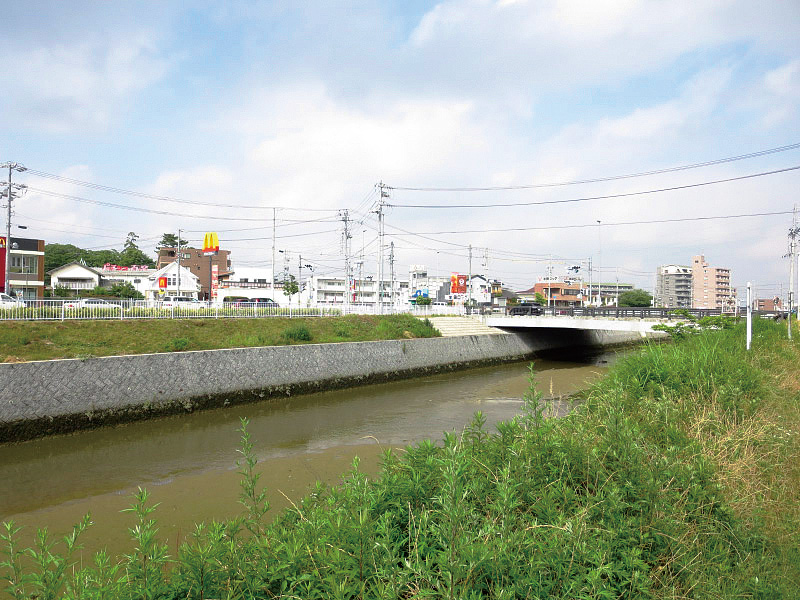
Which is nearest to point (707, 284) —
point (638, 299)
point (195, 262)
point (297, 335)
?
point (638, 299)

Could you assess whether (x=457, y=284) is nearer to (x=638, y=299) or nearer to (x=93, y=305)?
(x=638, y=299)

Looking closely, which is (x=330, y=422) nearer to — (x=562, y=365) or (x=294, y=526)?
(x=294, y=526)

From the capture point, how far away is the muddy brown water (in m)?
10.1

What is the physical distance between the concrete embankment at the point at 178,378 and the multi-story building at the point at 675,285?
118853 mm

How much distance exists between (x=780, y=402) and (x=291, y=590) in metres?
8.95

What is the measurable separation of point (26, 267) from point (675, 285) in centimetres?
13461

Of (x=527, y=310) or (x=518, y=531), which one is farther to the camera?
(x=527, y=310)

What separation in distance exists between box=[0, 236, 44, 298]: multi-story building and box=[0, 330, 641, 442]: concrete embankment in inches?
1377

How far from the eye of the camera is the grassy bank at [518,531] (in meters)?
3.43

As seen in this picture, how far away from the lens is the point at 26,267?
46.5 metres

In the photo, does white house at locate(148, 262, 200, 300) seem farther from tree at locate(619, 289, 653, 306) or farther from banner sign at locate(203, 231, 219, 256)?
tree at locate(619, 289, 653, 306)

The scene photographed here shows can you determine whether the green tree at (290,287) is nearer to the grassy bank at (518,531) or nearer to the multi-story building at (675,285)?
the grassy bank at (518,531)

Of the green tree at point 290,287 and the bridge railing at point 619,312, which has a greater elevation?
the green tree at point 290,287

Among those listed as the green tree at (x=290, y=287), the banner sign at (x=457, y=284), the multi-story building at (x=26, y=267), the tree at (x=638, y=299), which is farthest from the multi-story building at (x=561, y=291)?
the multi-story building at (x=26, y=267)
